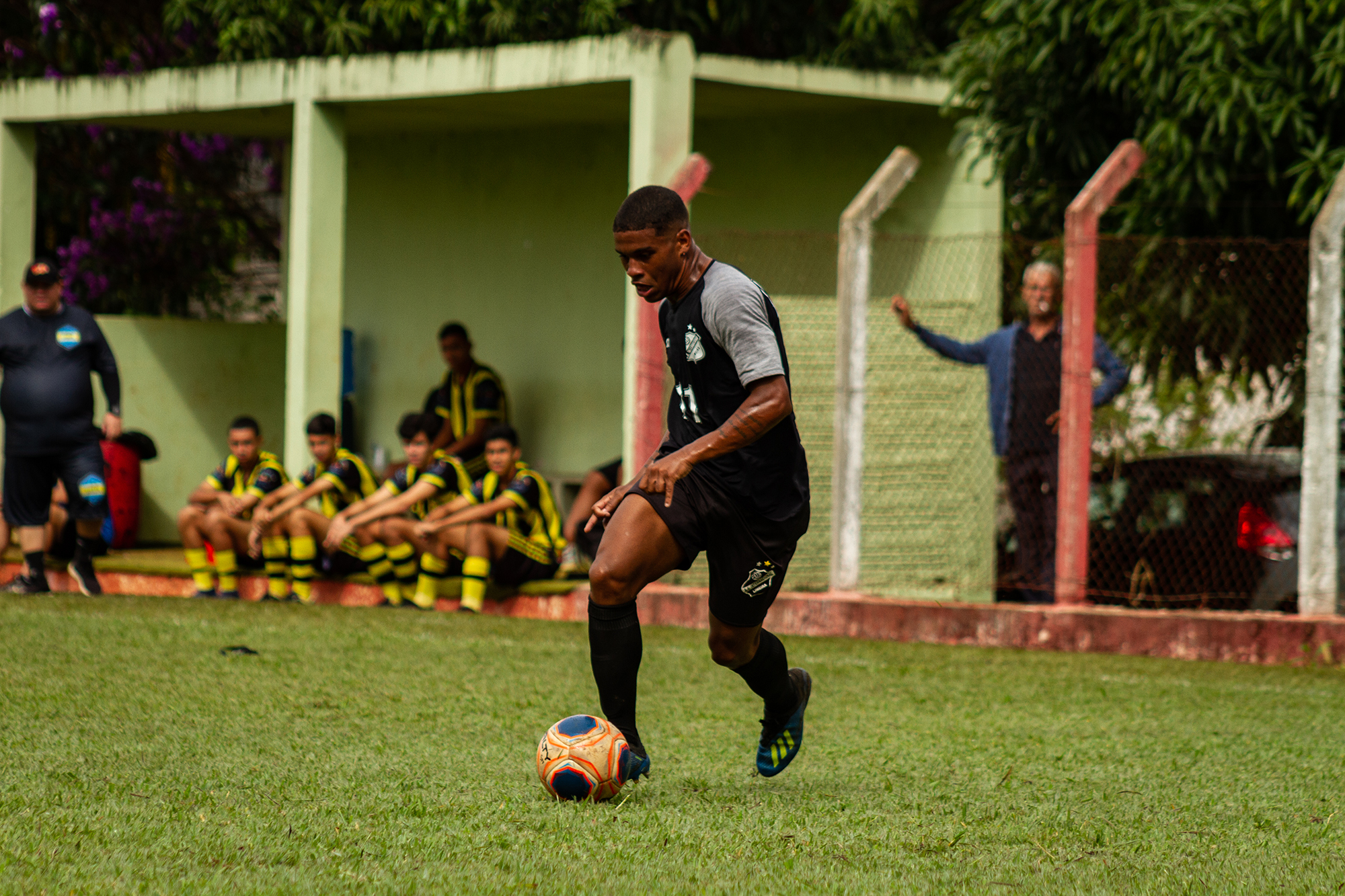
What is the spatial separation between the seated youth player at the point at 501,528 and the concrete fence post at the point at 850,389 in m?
1.83

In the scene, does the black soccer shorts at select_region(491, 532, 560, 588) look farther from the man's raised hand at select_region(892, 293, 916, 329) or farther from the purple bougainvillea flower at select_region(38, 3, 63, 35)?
the purple bougainvillea flower at select_region(38, 3, 63, 35)

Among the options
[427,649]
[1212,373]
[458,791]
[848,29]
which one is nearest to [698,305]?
[458,791]

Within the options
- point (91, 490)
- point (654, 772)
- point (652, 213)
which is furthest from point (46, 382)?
point (652, 213)

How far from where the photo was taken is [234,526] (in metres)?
10.4

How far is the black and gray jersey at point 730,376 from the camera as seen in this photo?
15.0 ft

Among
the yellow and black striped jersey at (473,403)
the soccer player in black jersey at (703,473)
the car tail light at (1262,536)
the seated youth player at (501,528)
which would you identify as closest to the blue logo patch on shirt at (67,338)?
the seated youth player at (501,528)

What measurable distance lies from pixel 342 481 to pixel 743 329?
6336 millimetres

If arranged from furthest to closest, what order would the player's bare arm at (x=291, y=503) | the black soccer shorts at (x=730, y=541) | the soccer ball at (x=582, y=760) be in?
the player's bare arm at (x=291, y=503), the black soccer shorts at (x=730, y=541), the soccer ball at (x=582, y=760)

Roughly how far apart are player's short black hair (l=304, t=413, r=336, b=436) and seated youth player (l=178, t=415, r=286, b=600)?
1.28 feet

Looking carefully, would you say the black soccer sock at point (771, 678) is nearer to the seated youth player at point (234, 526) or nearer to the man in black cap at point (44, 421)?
the seated youth player at point (234, 526)

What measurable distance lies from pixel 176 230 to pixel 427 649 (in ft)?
32.4

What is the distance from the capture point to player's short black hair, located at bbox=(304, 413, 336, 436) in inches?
409

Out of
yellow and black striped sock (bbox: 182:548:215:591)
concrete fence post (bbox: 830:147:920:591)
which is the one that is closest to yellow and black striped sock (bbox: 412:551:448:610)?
yellow and black striped sock (bbox: 182:548:215:591)

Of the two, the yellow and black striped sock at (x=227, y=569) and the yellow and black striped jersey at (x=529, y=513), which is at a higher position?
the yellow and black striped jersey at (x=529, y=513)
